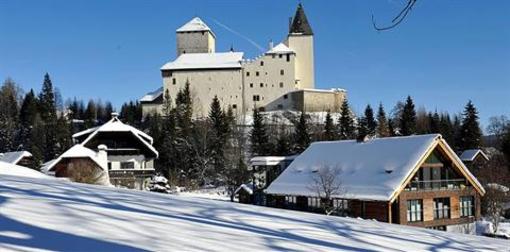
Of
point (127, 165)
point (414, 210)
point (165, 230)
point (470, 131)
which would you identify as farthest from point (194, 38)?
point (165, 230)

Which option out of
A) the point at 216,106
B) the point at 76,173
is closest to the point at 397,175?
the point at 76,173

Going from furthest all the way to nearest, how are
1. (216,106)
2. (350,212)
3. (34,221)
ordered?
(216,106)
(350,212)
(34,221)

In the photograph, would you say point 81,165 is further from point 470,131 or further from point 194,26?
point 194,26

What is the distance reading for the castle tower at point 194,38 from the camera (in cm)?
9662

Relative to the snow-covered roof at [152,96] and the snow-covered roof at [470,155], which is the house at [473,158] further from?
the snow-covered roof at [152,96]

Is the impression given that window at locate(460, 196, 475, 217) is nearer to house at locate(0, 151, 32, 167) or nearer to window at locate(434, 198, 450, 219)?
window at locate(434, 198, 450, 219)

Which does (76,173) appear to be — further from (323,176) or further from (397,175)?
(397,175)

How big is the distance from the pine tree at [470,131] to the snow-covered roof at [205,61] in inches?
1582

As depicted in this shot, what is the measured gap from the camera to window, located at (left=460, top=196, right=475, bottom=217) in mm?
29641

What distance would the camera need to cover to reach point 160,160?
5894cm

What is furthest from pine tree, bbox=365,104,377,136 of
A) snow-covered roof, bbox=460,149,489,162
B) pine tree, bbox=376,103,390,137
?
snow-covered roof, bbox=460,149,489,162

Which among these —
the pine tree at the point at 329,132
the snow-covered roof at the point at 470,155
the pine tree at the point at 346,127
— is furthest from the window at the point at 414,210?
the pine tree at the point at 346,127

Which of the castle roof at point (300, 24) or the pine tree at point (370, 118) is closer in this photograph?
the pine tree at point (370, 118)

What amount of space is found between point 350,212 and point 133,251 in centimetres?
2459
